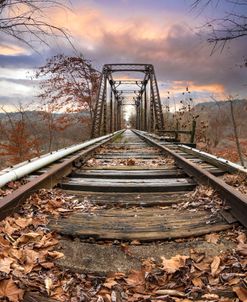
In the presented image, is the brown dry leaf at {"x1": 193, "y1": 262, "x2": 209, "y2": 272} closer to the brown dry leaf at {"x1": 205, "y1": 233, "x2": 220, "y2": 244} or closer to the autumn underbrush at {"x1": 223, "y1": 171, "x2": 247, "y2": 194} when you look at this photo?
the brown dry leaf at {"x1": 205, "y1": 233, "x2": 220, "y2": 244}

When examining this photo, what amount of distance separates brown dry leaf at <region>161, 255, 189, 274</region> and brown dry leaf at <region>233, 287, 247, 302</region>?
15.5 inches

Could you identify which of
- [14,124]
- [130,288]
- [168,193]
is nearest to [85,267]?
[130,288]

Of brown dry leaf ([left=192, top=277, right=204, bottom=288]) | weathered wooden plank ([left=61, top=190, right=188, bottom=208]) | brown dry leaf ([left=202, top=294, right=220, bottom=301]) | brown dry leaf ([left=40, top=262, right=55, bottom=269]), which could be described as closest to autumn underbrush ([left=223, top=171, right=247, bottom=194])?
weathered wooden plank ([left=61, top=190, right=188, bottom=208])

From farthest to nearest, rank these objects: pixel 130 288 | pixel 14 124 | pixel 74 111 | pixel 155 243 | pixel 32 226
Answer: pixel 74 111 → pixel 14 124 → pixel 32 226 → pixel 155 243 → pixel 130 288

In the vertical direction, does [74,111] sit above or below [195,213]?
above

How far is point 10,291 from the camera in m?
1.64

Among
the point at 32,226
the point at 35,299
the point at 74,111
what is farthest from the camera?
the point at 74,111

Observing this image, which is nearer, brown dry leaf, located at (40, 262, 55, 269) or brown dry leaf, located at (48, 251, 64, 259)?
brown dry leaf, located at (40, 262, 55, 269)

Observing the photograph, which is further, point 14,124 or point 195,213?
point 14,124

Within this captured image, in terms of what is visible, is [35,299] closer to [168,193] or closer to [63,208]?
Result: [63,208]

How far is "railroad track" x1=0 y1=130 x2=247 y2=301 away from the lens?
2287 millimetres

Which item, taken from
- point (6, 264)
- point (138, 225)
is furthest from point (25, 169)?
point (6, 264)

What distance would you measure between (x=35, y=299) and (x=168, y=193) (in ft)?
8.11

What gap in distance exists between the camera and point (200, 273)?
1951 mm
